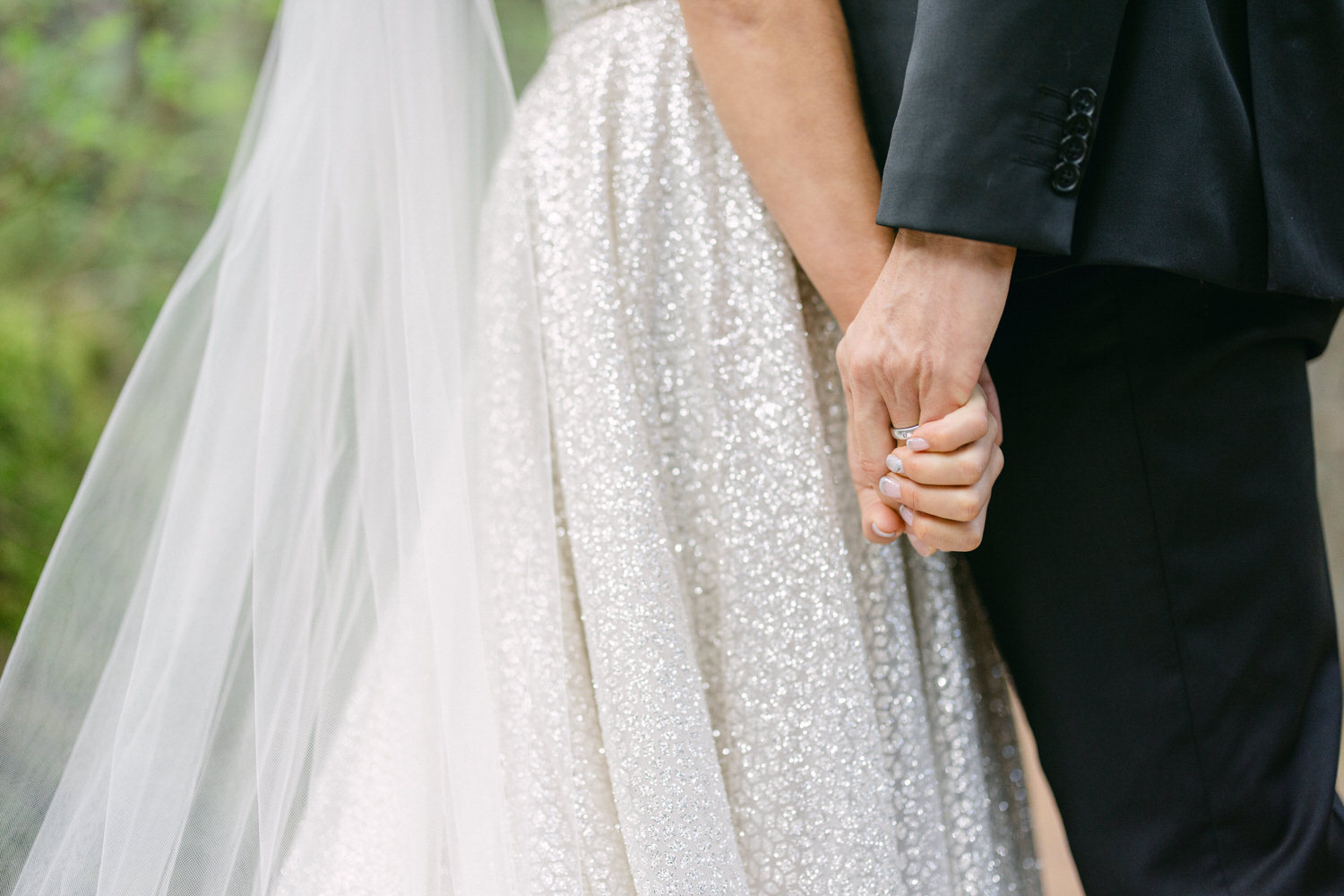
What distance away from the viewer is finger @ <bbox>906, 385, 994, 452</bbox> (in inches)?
18.1

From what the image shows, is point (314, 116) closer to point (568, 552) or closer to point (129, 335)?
point (568, 552)

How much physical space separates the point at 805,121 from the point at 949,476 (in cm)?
24

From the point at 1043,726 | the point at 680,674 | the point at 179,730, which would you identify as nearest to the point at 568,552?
the point at 680,674

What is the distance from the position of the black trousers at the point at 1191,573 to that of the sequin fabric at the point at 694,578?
0.09m

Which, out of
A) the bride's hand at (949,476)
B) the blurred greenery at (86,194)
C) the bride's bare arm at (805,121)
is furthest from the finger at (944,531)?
the blurred greenery at (86,194)

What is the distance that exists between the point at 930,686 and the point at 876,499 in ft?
0.50

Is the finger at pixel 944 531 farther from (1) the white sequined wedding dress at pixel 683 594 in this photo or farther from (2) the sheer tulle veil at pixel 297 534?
(2) the sheer tulle veil at pixel 297 534

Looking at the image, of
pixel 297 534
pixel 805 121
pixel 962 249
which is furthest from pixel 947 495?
pixel 297 534

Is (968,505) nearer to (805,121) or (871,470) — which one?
(871,470)

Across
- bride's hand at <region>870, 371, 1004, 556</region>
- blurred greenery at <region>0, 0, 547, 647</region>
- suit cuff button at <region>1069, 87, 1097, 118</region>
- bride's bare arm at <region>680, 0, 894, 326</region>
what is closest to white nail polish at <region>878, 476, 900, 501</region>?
bride's hand at <region>870, 371, 1004, 556</region>

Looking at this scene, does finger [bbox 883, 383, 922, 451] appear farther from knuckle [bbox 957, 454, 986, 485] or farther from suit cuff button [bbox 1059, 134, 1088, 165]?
suit cuff button [bbox 1059, 134, 1088, 165]

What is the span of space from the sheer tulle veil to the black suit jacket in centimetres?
27

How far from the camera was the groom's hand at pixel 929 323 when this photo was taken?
1.51 feet

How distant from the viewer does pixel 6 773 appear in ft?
1.50
